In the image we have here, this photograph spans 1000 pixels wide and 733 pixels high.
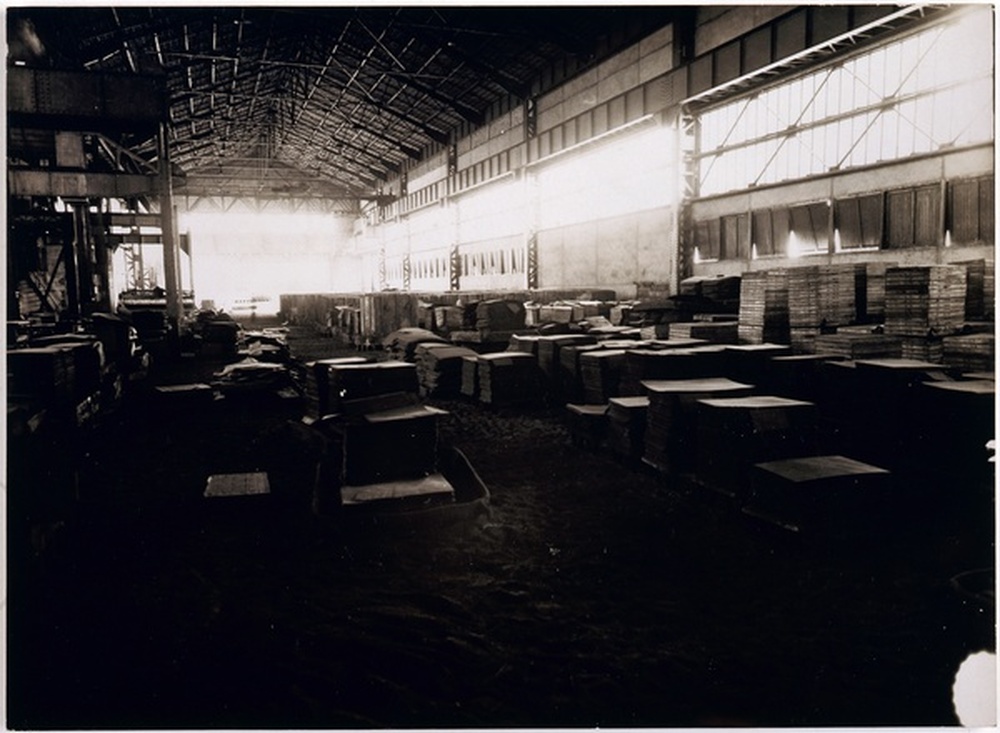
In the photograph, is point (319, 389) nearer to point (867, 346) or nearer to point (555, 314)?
point (867, 346)

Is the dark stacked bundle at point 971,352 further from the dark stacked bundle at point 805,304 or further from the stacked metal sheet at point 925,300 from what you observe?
the dark stacked bundle at point 805,304

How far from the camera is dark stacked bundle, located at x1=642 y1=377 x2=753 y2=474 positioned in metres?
5.23

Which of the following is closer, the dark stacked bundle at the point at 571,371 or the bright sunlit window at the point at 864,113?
the dark stacked bundle at the point at 571,371

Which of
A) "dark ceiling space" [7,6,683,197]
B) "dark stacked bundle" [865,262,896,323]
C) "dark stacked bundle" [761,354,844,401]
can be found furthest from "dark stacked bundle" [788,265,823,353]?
"dark ceiling space" [7,6,683,197]

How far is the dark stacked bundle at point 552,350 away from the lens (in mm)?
9008

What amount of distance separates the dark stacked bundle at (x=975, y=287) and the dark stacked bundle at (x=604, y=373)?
13.6 ft

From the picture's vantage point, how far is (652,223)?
16141mm

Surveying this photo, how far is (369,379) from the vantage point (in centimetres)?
648

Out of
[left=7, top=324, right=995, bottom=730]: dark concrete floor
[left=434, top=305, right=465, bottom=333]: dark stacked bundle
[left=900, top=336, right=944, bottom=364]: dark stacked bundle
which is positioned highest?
[left=434, top=305, right=465, bottom=333]: dark stacked bundle

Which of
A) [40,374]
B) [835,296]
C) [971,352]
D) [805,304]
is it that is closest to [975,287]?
[835,296]

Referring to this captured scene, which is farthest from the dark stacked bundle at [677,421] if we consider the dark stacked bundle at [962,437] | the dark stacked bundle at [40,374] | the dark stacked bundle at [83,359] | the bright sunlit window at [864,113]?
the bright sunlit window at [864,113]

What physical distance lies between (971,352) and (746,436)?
331 cm

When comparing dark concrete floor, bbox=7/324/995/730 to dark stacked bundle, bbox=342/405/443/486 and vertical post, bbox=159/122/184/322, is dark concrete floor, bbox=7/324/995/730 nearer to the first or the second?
dark stacked bundle, bbox=342/405/443/486

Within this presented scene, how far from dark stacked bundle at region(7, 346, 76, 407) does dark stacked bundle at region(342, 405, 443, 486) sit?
9.34ft
